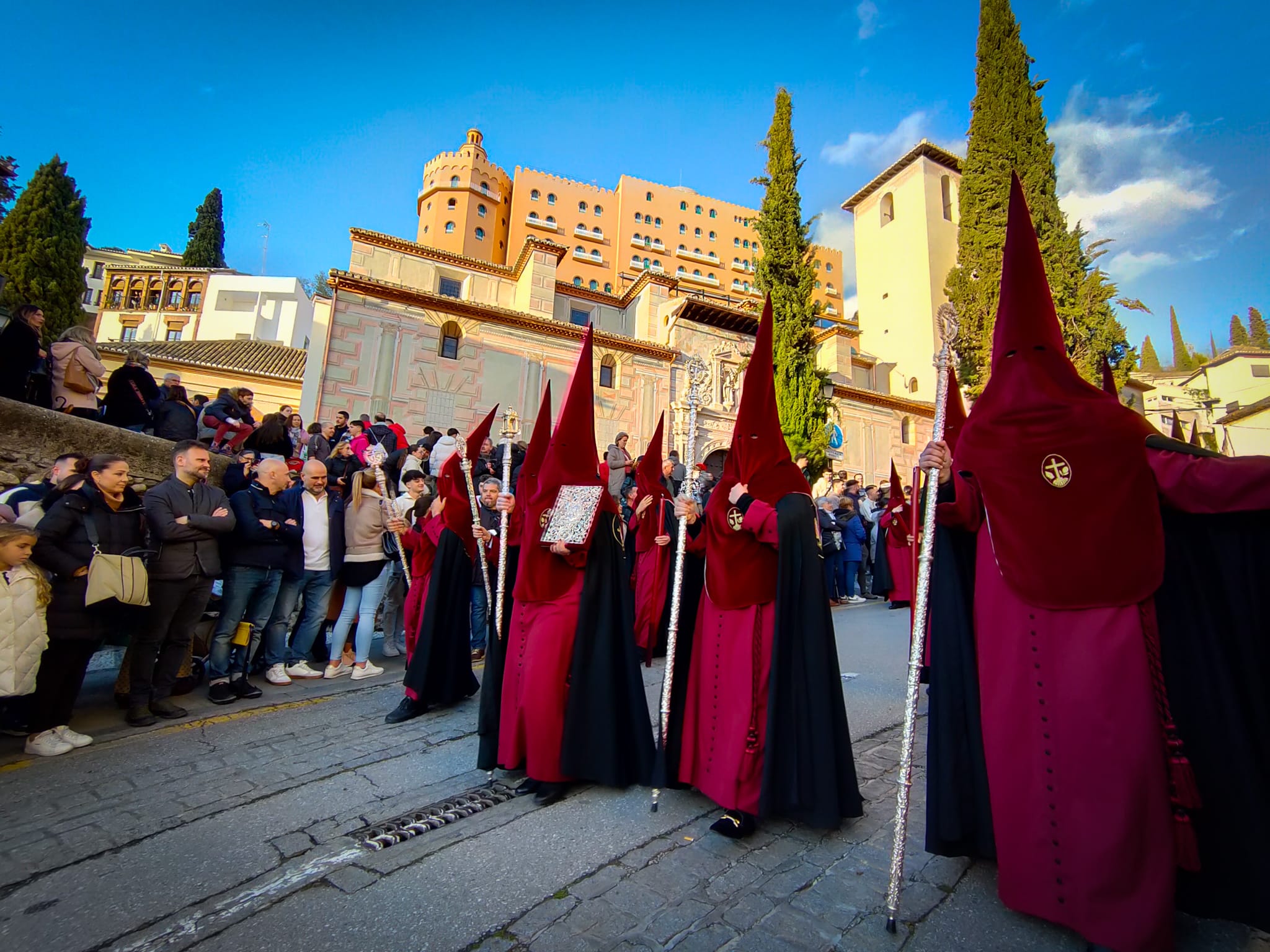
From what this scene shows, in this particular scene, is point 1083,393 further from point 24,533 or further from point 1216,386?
point 1216,386

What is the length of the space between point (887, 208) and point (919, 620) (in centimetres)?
3453

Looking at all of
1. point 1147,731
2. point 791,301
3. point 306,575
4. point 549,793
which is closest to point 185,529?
point 306,575

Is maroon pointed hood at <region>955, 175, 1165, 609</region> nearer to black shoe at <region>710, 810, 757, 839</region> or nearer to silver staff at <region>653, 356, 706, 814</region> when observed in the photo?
silver staff at <region>653, 356, 706, 814</region>

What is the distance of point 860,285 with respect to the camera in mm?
32594

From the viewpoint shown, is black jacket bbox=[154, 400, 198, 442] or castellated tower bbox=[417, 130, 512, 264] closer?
black jacket bbox=[154, 400, 198, 442]

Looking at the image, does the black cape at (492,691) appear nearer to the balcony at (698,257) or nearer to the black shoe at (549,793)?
the black shoe at (549,793)

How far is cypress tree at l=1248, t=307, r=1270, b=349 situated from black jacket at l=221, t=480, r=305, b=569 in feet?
230

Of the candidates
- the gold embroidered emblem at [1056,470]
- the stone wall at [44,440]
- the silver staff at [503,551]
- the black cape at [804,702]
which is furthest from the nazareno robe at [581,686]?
the stone wall at [44,440]

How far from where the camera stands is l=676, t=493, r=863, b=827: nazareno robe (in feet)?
9.68

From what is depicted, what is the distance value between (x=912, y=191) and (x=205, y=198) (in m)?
44.7

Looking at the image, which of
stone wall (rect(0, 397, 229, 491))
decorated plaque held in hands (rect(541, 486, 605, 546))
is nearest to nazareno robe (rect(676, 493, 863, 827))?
decorated plaque held in hands (rect(541, 486, 605, 546))

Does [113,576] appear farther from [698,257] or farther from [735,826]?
[698,257]

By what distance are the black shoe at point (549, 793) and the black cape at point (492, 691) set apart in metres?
0.36

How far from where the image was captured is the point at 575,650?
365 cm
